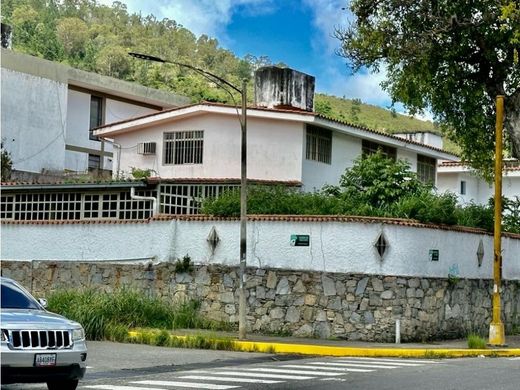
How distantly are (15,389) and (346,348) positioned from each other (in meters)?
9.77

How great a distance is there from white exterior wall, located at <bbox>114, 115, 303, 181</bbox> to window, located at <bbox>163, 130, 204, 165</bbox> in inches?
7.8

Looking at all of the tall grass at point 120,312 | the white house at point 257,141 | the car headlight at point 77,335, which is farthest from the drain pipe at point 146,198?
the car headlight at point 77,335

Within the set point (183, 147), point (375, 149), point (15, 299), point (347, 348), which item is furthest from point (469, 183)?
point (15, 299)

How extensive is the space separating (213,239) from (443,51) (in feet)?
31.3

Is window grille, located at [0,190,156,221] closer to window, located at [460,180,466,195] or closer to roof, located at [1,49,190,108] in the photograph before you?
roof, located at [1,49,190,108]

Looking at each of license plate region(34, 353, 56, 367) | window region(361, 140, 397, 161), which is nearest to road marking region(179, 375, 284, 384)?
license plate region(34, 353, 56, 367)

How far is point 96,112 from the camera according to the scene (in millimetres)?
49625

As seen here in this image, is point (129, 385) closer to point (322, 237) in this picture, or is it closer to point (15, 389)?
point (15, 389)

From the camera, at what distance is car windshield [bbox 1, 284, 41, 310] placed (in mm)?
12688

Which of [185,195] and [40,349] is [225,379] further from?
[185,195]

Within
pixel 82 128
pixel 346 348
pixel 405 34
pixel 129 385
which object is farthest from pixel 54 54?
pixel 129 385

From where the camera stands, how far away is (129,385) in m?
13.8

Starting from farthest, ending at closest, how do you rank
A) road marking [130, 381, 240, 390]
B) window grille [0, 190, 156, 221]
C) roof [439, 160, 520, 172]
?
roof [439, 160, 520, 172]
window grille [0, 190, 156, 221]
road marking [130, 381, 240, 390]

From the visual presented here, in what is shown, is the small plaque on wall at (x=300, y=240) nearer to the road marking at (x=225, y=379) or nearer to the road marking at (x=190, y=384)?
the road marking at (x=225, y=379)
